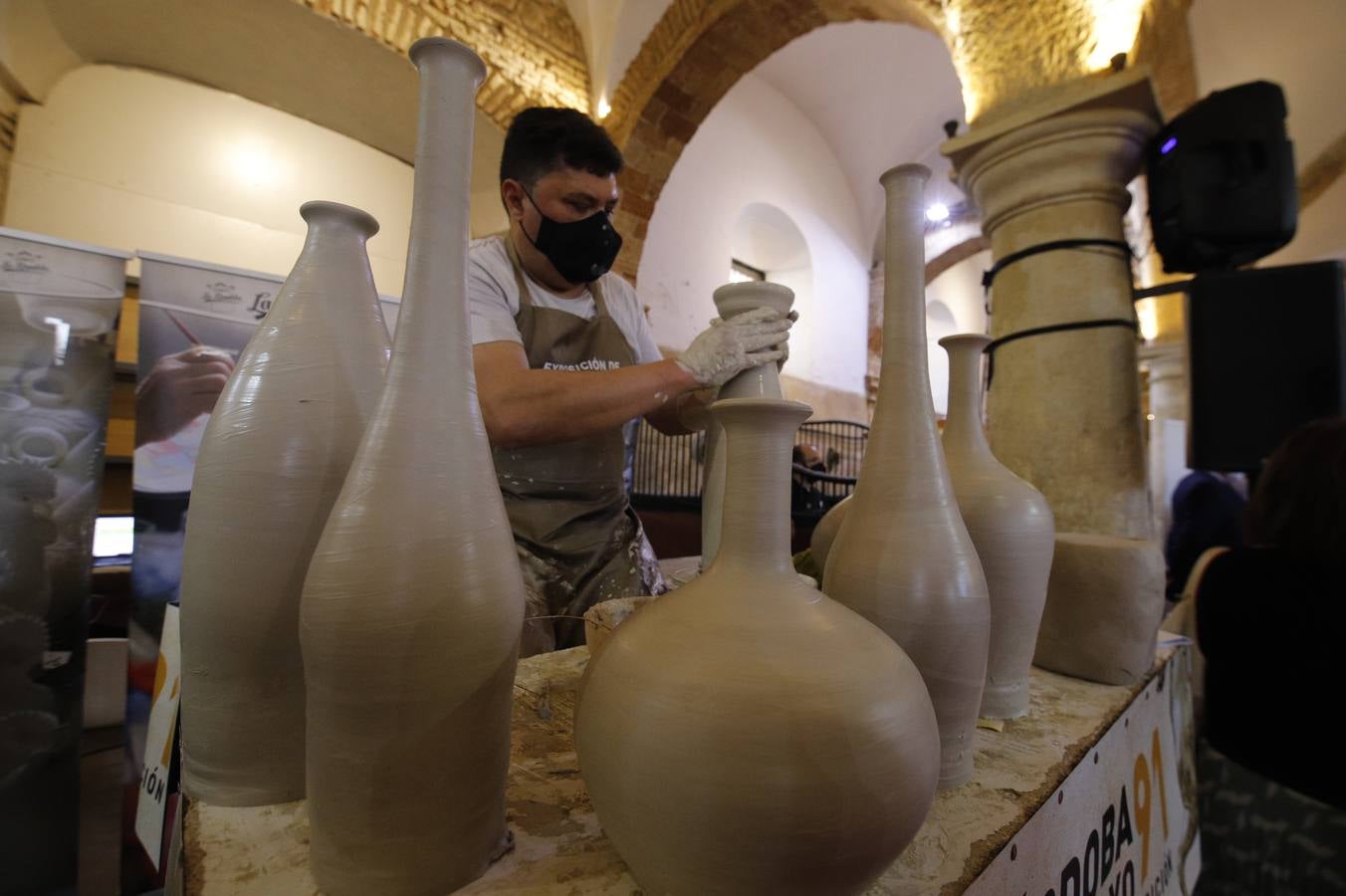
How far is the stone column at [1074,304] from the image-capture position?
1899mm

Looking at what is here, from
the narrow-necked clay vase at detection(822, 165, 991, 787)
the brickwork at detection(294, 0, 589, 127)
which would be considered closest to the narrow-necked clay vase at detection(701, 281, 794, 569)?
the narrow-necked clay vase at detection(822, 165, 991, 787)

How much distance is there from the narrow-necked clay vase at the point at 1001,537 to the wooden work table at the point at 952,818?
0.21ft

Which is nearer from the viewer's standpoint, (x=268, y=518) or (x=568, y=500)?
(x=268, y=518)

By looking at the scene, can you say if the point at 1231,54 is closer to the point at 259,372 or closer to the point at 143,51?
the point at 259,372

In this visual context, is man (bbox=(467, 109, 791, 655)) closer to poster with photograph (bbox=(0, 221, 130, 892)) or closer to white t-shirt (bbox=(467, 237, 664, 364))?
white t-shirt (bbox=(467, 237, 664, 364))

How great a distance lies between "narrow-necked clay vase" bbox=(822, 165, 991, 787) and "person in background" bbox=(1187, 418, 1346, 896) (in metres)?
1.27

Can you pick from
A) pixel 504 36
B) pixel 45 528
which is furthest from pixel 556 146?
pixel 504 36

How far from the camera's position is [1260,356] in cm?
200

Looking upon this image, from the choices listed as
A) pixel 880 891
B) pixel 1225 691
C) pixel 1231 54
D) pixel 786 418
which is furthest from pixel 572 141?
pixel 1231 54

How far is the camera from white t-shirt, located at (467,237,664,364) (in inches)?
53.8

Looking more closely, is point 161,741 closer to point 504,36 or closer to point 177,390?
point 177,390

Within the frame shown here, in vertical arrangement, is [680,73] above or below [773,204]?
below

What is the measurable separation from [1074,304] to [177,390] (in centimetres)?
309

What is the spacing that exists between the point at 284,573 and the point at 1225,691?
2.05 m
